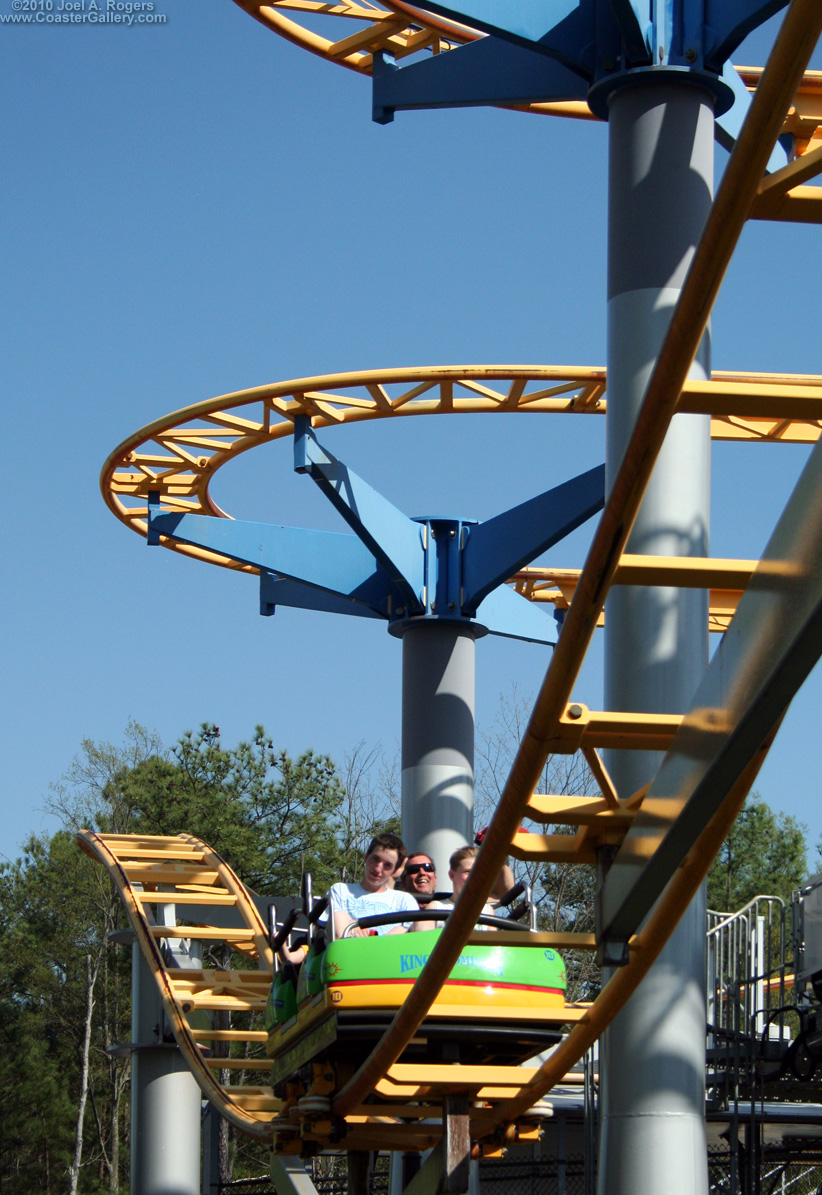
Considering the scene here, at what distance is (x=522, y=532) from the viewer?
12.5 metres

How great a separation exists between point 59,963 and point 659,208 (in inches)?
1194

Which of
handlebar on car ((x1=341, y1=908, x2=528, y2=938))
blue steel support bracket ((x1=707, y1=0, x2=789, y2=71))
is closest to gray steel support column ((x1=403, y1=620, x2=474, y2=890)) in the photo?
blue steel support bracket ((x1=707, y1=0, x2=789, y2=71))

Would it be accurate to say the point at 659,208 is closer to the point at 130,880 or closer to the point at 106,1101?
the point at 130,880

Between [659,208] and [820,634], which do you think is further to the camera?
[659,208]

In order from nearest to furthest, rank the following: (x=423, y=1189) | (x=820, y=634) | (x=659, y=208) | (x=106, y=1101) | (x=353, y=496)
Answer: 1. (x=820, y=634)
2. (x=423, y=1189)
3. (x=659, y=208)
4. (x=353, y=496)
5. (x=106, y=1101)

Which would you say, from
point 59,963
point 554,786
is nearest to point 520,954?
point 554,786

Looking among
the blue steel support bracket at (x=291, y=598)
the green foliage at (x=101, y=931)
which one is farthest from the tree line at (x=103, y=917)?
the blue steel support bracket at (x=291, y=598)

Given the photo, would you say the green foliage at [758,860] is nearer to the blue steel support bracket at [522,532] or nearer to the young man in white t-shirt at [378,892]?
the blue steel support bracket at [522,532]

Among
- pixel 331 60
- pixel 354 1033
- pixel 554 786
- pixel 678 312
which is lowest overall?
pixel 354 1033

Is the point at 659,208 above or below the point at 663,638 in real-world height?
above

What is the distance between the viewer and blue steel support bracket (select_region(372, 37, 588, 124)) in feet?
27.9

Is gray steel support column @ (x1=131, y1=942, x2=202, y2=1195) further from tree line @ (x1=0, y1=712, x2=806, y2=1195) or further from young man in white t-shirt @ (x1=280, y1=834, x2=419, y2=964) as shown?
tree line @ (x1=0, y1=712, x2=806, y2=1195)

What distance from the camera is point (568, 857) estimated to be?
198 inches

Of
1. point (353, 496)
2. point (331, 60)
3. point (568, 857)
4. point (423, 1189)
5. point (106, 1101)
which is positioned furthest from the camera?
point (106, 1101)
